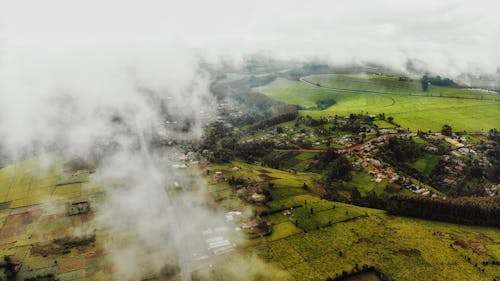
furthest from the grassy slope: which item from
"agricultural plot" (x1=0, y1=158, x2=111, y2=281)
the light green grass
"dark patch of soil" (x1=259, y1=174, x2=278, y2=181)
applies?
"agricultural plot" (x1=0, y1=158, x2=111, y2=281)

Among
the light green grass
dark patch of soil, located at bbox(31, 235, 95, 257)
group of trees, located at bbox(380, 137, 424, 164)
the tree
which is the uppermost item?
the tree

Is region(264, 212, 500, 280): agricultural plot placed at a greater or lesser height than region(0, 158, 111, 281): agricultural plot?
lesser

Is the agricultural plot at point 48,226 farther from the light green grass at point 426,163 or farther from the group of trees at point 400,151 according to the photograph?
the light green grass at point 426,163

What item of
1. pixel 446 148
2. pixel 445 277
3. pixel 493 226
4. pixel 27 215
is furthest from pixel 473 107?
pixel 27 215

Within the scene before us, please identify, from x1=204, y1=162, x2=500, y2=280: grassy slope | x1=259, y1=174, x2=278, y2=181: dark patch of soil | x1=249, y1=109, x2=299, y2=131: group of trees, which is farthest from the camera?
x1=249, y1=109, x2=299, y2=131: group of trees

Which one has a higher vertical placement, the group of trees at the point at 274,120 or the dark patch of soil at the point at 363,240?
the group of trees at the point at 274,120

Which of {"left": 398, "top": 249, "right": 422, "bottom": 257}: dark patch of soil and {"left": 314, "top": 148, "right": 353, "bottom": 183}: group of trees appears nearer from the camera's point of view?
{"left": 398, "top": 249, "right": 422, "bottom": 257}: dark patch of soil

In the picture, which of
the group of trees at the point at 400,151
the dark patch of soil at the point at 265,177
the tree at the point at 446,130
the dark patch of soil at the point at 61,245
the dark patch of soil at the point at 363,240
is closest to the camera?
the dark patch of soil at the point at 61,245

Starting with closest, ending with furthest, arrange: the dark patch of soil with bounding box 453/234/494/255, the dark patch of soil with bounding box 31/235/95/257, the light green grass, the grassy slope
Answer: the grassy slope, the dark patch of soil with bounding box 31/235/95/257, the dark patch of soil with bounding box 453/234/494/255, the light green grass

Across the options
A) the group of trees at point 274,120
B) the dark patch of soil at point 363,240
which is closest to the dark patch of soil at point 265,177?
the dark patch of soil at point 363,240

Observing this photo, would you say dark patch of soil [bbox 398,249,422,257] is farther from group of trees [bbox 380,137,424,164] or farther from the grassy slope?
group of trees [bbox 380,137,424,164]
